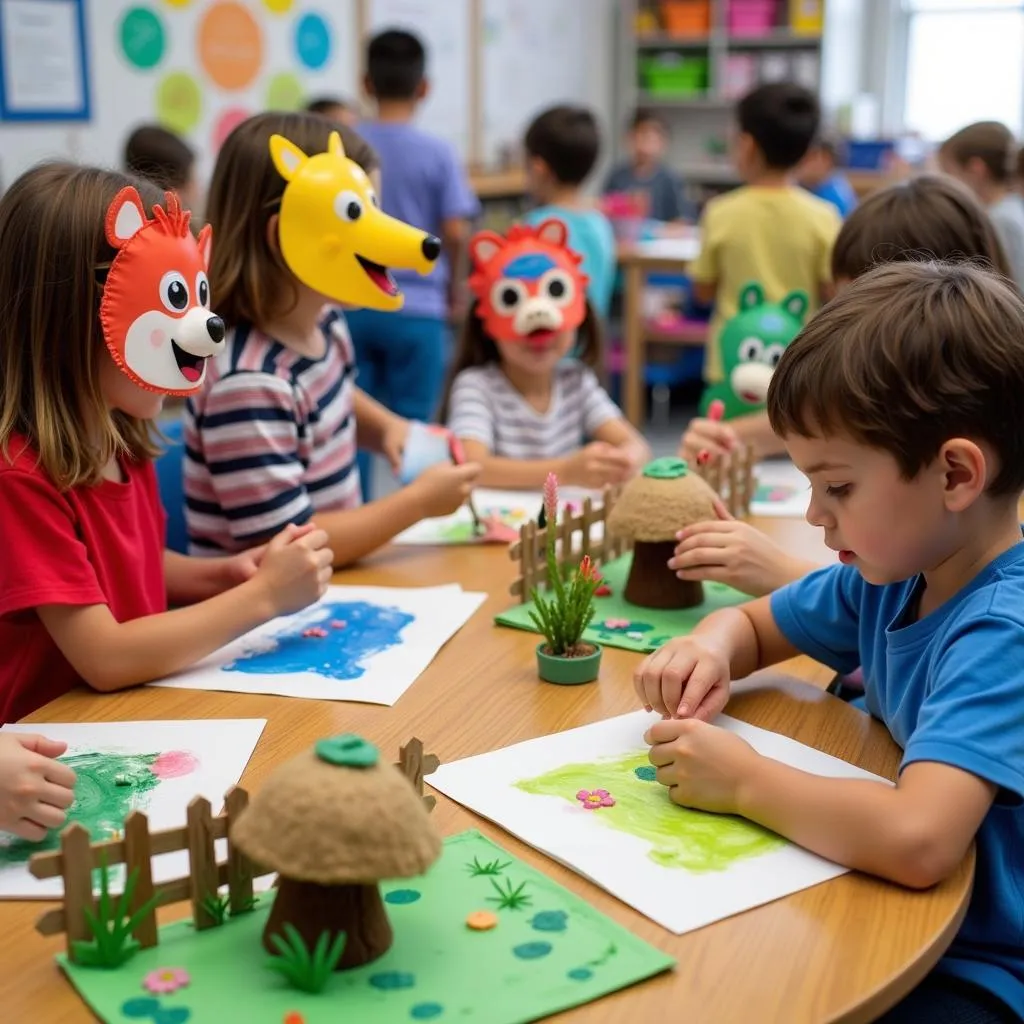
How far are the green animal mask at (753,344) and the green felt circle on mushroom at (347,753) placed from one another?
1.31 m

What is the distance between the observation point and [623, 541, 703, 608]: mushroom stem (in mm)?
1462

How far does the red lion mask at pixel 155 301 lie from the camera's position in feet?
3.93

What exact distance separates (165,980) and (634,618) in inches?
30.3

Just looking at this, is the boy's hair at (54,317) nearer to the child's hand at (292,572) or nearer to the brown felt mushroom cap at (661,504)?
the child's hand at (292,572)

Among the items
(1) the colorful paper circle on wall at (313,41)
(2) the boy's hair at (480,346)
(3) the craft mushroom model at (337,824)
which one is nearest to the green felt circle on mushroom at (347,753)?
(3) the craft mushroom model at (337,824)

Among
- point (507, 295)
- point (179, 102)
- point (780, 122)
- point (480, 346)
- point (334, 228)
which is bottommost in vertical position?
point (480, 346)

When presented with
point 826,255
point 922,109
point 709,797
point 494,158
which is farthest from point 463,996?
point 922,109

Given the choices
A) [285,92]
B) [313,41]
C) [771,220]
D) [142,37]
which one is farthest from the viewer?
[313,41]

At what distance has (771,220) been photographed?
3225 mm

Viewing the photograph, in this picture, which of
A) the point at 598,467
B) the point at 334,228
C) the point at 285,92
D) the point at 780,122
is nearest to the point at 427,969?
the point at 334,228

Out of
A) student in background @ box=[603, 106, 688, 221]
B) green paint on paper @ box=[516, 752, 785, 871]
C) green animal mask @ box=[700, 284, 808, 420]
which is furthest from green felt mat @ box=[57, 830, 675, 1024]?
student in background @ box=[603, 106, 688, 221]

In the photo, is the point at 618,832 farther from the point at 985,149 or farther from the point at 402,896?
the point at 985,149

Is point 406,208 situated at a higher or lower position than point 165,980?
higher

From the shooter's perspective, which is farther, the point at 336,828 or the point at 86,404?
the point at 86,404
